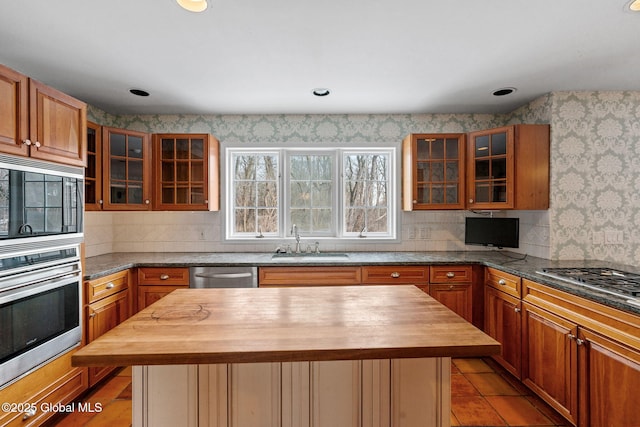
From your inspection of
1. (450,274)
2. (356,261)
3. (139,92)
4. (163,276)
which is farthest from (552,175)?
(139,92)

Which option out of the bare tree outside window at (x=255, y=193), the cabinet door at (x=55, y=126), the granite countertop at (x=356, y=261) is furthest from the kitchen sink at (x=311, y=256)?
the cabinet door at (x=55, y=126)

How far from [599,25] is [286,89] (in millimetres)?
2180

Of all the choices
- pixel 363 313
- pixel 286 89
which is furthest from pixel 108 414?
pixel 286 89

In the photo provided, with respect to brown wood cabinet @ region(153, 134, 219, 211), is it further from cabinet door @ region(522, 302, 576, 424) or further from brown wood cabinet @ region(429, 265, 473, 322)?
cabinet door @ region(522, 302, 576, 424)

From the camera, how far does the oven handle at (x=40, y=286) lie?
1642mm

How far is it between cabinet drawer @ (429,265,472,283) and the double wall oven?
9.55 ft

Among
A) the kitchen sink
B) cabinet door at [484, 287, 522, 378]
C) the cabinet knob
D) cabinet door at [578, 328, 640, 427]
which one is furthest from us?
the kitchen sink

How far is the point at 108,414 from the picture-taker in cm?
211

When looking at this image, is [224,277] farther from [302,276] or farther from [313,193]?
[313,193]

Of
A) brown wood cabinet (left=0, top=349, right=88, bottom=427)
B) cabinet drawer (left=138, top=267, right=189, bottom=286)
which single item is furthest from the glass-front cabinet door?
brown wood cabinet (left=0, top=349, right=88, bottom=427)

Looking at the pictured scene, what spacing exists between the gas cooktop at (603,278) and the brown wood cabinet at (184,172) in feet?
10.2

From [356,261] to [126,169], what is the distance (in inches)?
97.0

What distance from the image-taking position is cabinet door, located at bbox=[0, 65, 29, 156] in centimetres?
164

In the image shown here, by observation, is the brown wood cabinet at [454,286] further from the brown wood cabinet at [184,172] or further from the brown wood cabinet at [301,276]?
the brown wood cabinet at [184,172]
